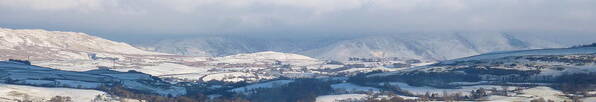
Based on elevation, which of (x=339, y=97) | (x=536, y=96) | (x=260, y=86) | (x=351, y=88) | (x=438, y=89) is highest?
(x=260, y=86)

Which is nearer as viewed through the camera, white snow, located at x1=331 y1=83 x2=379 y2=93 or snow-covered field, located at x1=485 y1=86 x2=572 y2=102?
snow-covered field, located at x1=485 y1=86 x2=572 y2=102

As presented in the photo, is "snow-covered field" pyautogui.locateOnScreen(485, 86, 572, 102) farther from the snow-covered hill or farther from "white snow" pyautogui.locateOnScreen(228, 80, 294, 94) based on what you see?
the snow-covered hill

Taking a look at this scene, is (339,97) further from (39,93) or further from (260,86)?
(39,93)

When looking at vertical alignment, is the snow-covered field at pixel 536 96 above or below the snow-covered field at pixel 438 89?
below

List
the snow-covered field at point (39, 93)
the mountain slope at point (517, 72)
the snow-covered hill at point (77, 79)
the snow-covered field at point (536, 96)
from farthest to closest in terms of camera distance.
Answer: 1. the snow-covered hill at point (77, 79)
2. the mountain slope at point (517, 72)
3. the snow-covered field at point (39, 93)
4. the snow-covered field at point (536, 96)

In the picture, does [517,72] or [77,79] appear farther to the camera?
[77,79]

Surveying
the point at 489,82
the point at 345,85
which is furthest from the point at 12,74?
the point at 489,82

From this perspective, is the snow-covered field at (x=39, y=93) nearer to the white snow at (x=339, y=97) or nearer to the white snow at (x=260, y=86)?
the white snow at (x=260, y=86)

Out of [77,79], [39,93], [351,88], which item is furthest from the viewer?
[77,79]

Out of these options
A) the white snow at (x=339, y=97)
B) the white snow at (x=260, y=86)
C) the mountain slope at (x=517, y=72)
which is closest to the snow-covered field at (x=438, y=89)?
the mountain slope at (x=517, y=72)

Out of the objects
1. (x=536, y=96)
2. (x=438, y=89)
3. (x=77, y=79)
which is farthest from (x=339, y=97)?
(x=77, y=79)

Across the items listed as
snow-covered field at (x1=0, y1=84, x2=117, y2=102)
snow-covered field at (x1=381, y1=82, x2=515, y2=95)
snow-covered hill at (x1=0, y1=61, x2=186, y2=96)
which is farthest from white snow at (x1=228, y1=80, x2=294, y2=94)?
snow-covered field at (x1=0, y1=84, x2=117, y2=102)

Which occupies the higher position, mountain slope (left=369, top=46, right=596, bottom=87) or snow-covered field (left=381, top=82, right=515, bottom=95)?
mountain slope (left=369, top=46, right=596, bottom=87)

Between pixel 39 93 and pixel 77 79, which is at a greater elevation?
pixel 77 79
